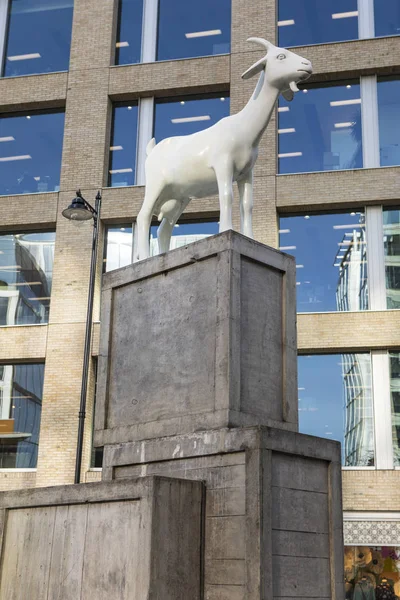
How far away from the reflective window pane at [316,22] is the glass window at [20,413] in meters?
14.1

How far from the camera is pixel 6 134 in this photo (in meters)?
29.6

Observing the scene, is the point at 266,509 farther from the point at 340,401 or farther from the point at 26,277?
the point at 26,277

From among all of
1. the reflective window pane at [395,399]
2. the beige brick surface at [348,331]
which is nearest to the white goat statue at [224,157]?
the beige brick surface at [348,331]

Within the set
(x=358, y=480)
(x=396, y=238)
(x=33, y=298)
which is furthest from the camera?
(x=33, y=298)

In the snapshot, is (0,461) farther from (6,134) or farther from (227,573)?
(227,573)

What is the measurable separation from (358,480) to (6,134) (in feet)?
57.6

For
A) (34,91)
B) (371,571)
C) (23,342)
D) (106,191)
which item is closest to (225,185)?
(371,571)

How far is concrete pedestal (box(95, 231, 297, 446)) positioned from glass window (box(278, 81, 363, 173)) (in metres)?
16.8

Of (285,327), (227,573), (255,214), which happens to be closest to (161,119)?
(255,214)

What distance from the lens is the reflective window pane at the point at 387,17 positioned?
26828 millimetres

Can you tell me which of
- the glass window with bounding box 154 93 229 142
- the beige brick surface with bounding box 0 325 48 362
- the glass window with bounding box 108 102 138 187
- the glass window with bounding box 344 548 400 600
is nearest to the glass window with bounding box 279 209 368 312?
the glass window with bounding box 154 93 229 142

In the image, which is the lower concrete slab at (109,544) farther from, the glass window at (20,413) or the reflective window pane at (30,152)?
the reflective window pane at (30,152)

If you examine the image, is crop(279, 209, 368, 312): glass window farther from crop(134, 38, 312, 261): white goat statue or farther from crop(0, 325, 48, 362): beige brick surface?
crop(134, 38, 312, 261): white goat statue

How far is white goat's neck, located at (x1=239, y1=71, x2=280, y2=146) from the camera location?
11.2 meters
